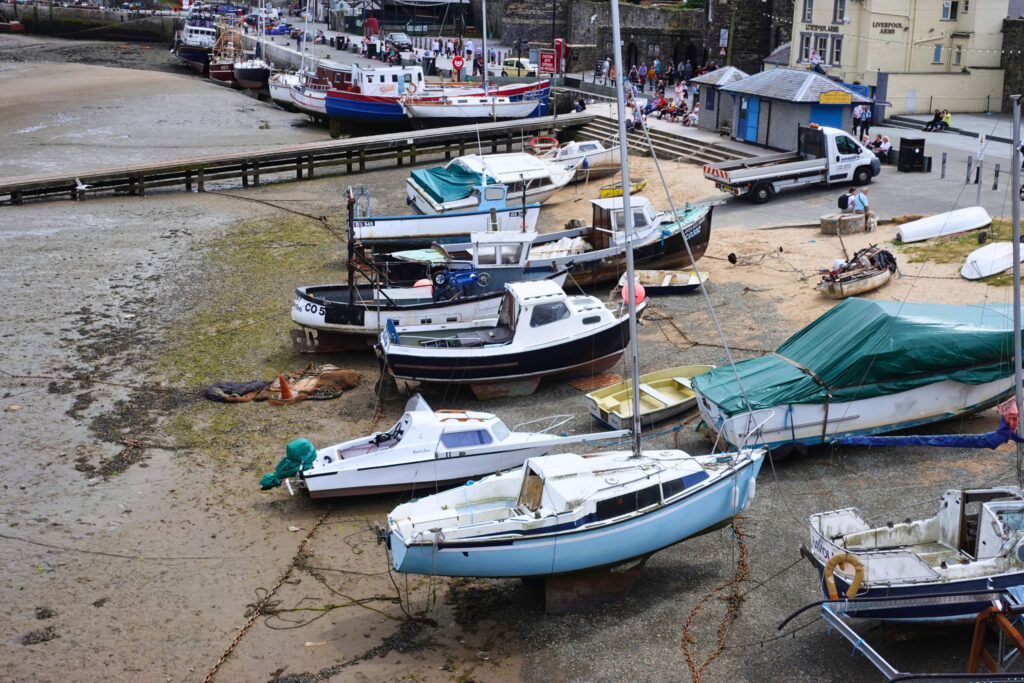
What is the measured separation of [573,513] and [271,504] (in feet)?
17.5

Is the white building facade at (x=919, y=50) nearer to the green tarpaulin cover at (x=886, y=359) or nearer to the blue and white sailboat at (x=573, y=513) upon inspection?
the green tarpaulin cover at (x=886, y=359)

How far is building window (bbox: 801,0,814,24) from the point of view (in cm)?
3828

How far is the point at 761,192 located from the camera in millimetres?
29656

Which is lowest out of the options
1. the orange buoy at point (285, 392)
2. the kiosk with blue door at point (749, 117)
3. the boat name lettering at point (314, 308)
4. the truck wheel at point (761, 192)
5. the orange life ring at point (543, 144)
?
the orange buoy at point (285, 392)

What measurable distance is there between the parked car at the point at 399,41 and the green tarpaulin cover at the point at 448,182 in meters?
31.8

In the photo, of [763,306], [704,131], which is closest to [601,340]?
[763,306]

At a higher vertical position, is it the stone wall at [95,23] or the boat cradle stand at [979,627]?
the stone wall at [95,23]

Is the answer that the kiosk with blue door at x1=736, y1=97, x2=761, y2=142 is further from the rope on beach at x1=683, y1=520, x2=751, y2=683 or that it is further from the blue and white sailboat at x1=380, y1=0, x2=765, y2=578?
the rope on beach at x1=683, y1=520, x2=751, y2=683

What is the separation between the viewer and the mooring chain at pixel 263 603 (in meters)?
12.1

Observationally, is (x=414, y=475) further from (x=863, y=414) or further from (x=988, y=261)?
(x=988, y=261)

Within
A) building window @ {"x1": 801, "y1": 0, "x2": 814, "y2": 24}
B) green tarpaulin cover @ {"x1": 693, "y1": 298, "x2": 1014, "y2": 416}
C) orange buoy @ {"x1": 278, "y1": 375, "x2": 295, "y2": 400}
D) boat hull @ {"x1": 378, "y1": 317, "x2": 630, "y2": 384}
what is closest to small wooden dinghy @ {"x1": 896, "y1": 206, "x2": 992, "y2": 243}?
green tarpaulin cover @ {"x1": 693, "y1": 298, "x2": 1014, "y2": 416}

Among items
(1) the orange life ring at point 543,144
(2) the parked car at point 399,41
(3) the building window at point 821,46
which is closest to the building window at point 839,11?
(3) the building window at point 821,46

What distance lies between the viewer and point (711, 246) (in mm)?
26531

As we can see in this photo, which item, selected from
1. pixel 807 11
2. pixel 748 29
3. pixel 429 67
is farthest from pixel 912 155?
pixel 429 67
